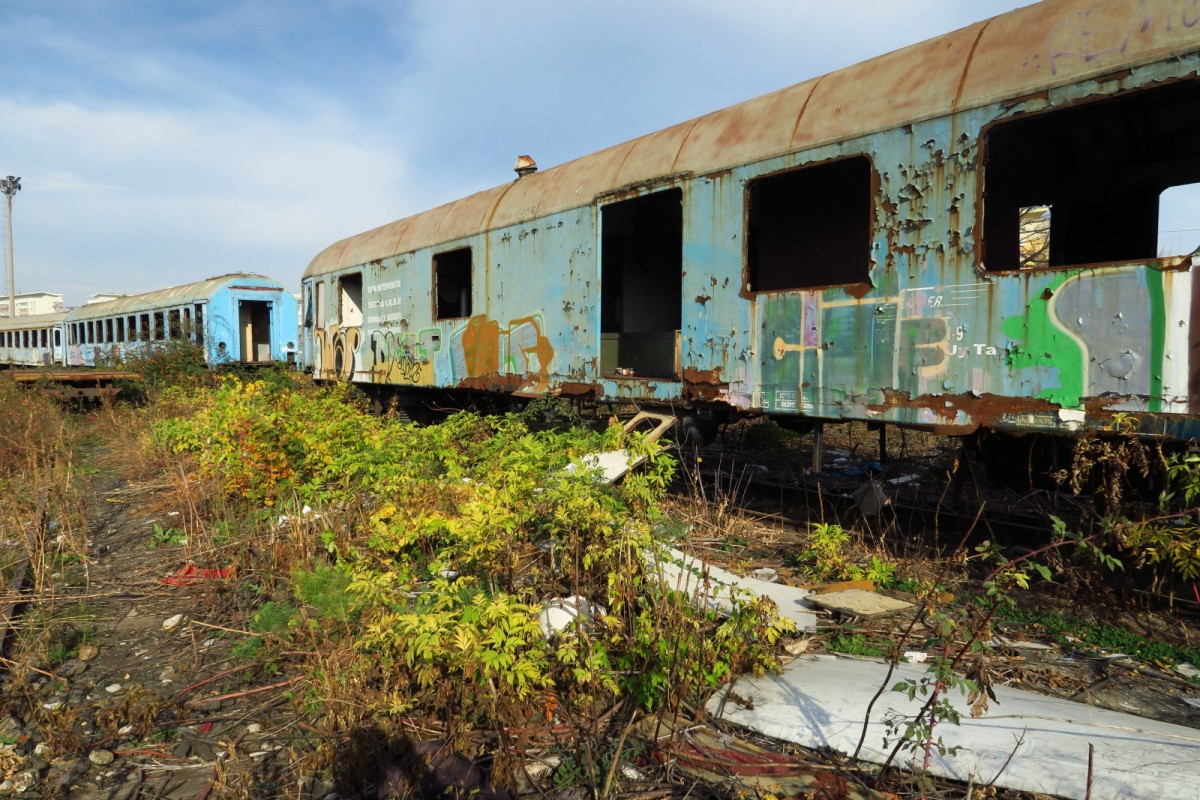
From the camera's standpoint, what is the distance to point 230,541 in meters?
5.55

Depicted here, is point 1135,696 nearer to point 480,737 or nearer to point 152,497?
point 480,737

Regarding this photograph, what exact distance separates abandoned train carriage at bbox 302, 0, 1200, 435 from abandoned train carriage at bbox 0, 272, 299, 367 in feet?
37.3

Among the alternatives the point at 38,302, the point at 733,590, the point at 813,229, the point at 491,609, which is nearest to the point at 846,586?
the point at 733,590

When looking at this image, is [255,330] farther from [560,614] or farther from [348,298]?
[560,614]

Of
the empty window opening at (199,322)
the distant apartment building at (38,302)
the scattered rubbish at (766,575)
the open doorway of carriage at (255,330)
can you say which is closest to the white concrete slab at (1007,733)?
the scattered rubbish at (766,575)

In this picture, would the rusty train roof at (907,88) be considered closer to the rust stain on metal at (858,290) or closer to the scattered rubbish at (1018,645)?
the rust stain on metal at (858,290)

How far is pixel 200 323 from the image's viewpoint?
719 inches

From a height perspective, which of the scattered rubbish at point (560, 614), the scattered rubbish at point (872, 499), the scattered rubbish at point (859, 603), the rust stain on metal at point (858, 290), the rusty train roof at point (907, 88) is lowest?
the scattered rubbish at point (859, 603)

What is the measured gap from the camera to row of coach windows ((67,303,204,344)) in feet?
57.8

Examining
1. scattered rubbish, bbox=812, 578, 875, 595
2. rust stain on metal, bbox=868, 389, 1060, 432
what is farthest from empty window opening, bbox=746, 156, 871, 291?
scattered rubbish, bbox=812, 578, 875, 595

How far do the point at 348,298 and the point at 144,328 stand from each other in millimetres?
11259

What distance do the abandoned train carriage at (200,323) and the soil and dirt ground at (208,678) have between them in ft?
44.7

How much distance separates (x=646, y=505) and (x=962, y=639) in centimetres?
177

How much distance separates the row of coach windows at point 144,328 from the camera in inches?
694
